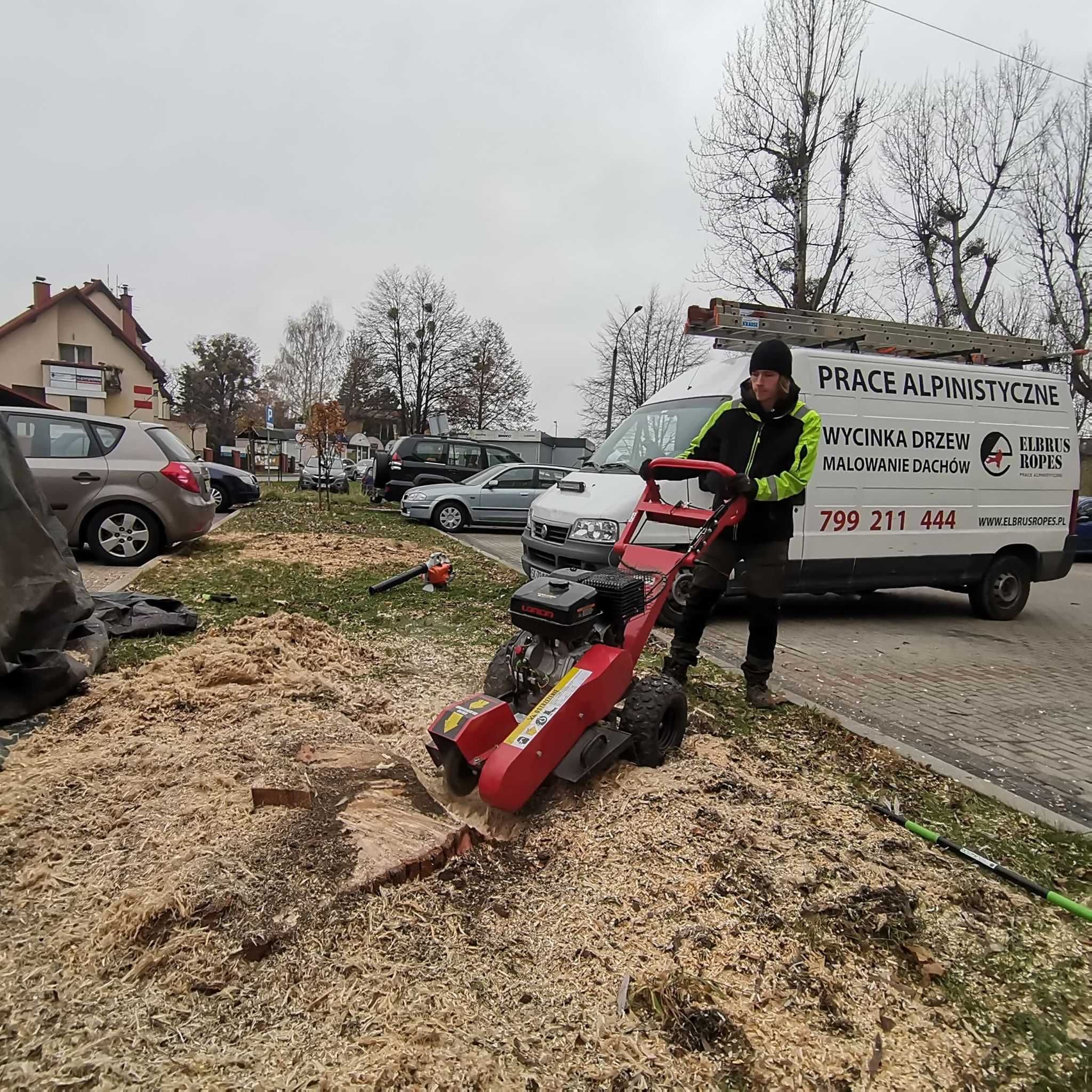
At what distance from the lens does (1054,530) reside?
27.3 feet

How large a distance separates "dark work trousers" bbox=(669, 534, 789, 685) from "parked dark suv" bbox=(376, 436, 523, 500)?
14.5m

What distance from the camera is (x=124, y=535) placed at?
8141mm

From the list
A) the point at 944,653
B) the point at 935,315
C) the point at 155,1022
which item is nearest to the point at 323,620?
the point at 155,1022

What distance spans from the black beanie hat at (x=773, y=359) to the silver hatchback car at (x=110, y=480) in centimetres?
693

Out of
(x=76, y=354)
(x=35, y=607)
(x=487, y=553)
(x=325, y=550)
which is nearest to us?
(x=35, y=607)

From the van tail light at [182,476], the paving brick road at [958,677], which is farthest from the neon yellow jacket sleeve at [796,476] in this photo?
the van tail light at [182,476]

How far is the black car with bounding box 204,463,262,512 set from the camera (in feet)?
57.0

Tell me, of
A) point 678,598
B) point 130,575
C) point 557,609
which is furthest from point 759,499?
point 130,575

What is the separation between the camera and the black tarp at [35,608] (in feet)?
11.9

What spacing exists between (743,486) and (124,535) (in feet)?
23.6

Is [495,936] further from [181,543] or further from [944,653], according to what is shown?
[181,543]

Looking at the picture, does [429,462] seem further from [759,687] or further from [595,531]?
[759,687]

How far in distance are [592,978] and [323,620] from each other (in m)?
4.51

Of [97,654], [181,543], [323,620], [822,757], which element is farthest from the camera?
[181,543]
